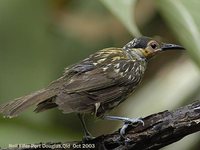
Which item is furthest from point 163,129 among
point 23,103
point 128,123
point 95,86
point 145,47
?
point 145,47

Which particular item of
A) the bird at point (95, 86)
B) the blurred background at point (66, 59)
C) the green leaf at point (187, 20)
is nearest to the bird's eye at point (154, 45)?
the bird at point (95, 86)

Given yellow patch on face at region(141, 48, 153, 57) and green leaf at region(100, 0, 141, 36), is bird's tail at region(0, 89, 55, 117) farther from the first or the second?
yellow patch on face at region(141, 48, 153, 57)

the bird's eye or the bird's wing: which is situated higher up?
the bird's eye

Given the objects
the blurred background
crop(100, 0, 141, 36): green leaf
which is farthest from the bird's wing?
the blurred background

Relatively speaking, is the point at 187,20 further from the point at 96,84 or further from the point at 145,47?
the point at 145,47

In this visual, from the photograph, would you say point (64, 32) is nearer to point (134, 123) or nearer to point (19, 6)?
point (19, 6)

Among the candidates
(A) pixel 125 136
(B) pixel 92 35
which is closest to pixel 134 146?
(A) pixel 125 136
